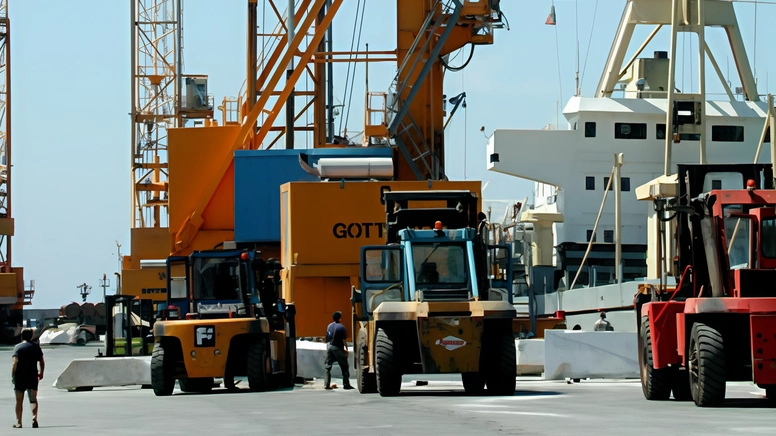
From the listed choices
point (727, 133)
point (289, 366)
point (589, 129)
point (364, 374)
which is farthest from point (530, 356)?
point (727, 133)

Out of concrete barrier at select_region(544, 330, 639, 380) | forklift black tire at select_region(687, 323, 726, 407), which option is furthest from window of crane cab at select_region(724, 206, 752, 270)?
concrete barrier at select_region(544, 330, 639, 380)

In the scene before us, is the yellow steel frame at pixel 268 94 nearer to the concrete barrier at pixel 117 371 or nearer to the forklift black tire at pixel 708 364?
the concrete barrier at pixel 117 371

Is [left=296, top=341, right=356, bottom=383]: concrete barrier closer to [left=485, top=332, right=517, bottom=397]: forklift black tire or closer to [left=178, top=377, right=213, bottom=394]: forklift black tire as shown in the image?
[left=178, top=377, right=213, bottom=394]: forklift black tire

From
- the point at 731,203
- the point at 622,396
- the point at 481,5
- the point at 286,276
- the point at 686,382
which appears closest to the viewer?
the point at 731,203

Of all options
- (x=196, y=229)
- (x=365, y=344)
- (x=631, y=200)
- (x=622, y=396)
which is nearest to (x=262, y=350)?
(x=365, y=344)

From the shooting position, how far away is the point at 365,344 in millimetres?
19906

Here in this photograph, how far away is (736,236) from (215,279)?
9757 millimetres

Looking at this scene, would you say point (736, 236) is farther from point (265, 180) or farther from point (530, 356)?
point (265, 180)

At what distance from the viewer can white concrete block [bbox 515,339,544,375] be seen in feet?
85.2

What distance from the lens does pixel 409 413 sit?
1579 centimetres

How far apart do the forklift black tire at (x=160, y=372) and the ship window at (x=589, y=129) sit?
33946 millimetres

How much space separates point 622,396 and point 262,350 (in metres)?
6.18

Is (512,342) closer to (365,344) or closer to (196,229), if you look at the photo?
(365,344)

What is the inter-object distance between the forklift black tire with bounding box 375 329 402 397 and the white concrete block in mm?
7324
